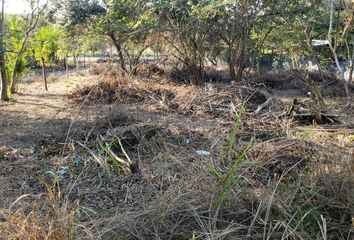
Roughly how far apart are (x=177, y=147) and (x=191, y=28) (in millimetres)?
5753

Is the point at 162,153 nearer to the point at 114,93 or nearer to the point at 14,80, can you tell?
the point at 114,93

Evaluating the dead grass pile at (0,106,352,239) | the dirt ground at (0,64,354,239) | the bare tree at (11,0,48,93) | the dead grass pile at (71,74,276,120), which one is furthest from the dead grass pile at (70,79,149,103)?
the dead grass pile at (0,106,352,239)

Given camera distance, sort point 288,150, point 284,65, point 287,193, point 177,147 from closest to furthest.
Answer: point 287,193
point 288,150
point 177,147
point 284,65

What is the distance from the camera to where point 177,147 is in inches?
178

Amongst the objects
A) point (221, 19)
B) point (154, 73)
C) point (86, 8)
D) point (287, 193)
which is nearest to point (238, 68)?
point (221, 19)

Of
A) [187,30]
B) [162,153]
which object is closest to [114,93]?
[187,30]

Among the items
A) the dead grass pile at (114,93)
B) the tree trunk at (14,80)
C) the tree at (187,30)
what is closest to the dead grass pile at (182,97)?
the dead grass pile at (114,93)

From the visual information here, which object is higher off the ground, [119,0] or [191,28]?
[119,0]

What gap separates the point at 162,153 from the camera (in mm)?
4027

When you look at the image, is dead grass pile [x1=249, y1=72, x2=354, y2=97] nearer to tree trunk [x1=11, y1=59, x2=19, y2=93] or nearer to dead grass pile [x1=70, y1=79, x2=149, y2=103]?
dead grass pile [x1=70, y1=79, x2=149, y2=103]

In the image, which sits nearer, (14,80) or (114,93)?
(114,93)

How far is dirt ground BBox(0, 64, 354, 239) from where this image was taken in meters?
2.57

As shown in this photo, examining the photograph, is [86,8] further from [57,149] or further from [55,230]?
[55,230]

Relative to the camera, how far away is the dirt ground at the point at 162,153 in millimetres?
2566
